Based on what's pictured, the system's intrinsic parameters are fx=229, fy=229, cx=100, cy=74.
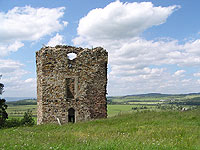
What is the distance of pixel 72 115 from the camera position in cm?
2042

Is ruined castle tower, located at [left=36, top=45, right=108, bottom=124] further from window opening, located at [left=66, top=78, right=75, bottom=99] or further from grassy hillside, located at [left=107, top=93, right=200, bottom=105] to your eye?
grassy hillside, located at [left=107, top=93, right=200, bottom=105]

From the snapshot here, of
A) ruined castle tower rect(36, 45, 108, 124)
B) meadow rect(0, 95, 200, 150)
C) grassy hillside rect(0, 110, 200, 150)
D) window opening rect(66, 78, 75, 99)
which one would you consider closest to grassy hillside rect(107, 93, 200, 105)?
ruined castle tower rect(36, 45, 108, 124)

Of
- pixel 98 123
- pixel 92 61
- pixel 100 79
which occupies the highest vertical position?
pixel 92 61

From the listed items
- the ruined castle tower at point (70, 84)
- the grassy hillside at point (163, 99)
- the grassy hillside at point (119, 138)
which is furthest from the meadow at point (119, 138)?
the grassy hillside at point (163, 99)

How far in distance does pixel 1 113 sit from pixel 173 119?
18038mm

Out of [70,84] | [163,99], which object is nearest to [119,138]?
[70,84]

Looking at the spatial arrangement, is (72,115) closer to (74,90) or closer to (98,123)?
(74,90)

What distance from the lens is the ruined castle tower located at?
19344 mm

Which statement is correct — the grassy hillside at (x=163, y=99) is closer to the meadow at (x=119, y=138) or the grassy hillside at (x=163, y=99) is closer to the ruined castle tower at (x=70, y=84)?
the ruined castle tower at (x=70, y=84)

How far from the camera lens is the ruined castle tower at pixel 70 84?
63.5 feet

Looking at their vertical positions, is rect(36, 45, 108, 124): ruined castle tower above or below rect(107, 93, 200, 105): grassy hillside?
above

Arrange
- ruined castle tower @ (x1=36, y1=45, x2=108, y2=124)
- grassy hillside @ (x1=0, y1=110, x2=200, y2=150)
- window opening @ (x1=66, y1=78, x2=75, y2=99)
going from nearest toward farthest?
grassy hillside @ (x1=0, y1=110, x2=200, y2=150) < ruined castle tower @ (x1=36, y1=45, x2=108, y2=124) < window opening @ (x1=66, y1=78, x2=75, y2=99)

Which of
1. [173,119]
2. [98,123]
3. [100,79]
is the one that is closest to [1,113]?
[100,79]

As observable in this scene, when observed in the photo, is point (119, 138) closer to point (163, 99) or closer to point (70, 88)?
point (70, 88)
